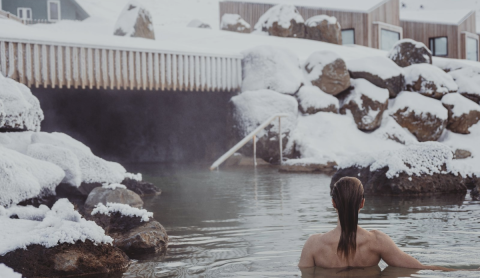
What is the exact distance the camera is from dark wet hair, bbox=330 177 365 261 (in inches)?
125

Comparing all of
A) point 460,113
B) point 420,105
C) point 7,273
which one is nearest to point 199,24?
point 420,105

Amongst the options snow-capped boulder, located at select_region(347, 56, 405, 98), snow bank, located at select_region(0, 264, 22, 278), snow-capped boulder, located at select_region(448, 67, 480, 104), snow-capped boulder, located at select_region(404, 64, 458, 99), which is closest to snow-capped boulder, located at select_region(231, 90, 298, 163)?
snow-capped boulder, located at select_region(347, 56, 405, 98)

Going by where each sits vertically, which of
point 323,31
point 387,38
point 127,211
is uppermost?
point 387,38

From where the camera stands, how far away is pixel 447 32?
30.4m

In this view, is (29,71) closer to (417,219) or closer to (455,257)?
(417,219)

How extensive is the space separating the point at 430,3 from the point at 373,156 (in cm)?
8542

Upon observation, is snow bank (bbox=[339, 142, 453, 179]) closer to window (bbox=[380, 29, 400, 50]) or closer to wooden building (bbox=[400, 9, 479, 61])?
window (bbox=[380, 29, 400, 50])

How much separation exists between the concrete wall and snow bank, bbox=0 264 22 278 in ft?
Result: 45.4

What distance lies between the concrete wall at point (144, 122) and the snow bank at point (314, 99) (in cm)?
226

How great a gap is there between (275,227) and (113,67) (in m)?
9.46

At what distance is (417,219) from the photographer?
21.9 feet

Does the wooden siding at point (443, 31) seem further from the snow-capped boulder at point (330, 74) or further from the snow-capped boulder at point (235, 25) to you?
the snow-capped boulder at point (330, 74)

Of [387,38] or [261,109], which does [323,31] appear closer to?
[387,38]

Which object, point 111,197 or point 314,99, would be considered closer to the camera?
point 111,197
